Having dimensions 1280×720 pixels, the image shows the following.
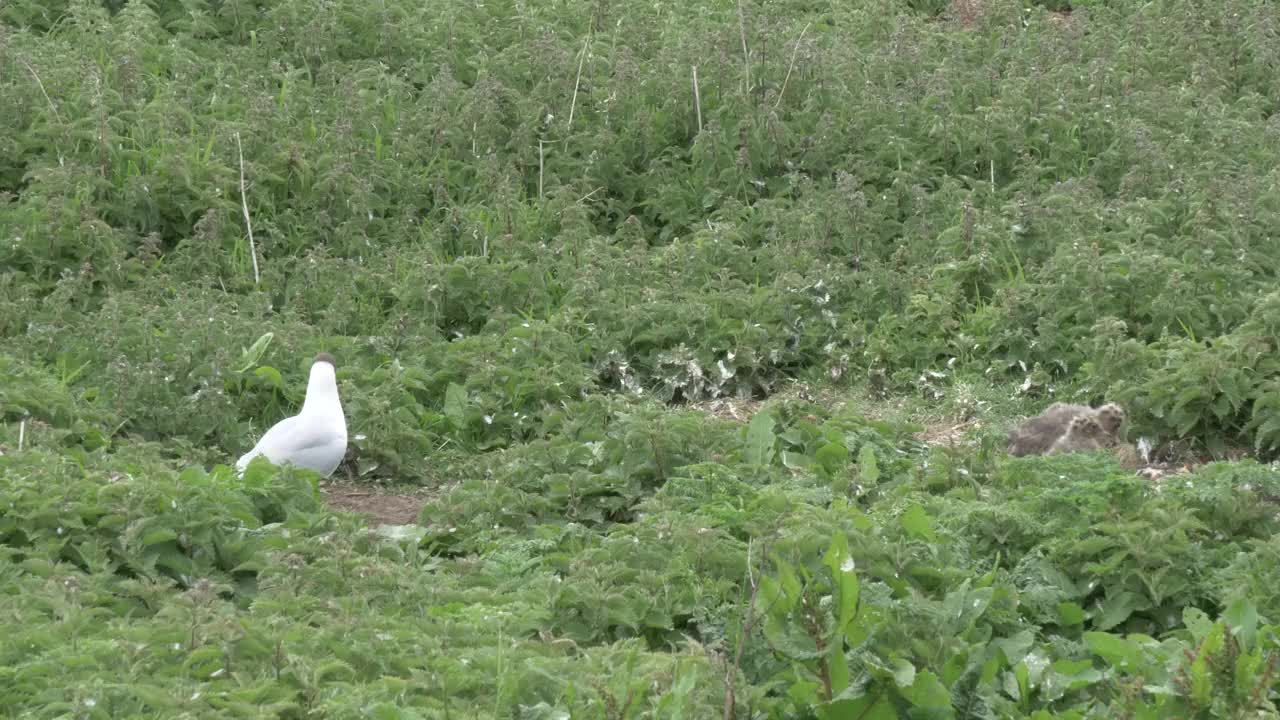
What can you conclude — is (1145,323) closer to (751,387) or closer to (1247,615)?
(751,387)

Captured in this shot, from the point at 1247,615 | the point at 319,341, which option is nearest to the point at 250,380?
the point at 319,341

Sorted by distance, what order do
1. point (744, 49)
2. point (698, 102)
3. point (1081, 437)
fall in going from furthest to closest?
point (744, 49) → point (698, 102) → point (1081, 437)

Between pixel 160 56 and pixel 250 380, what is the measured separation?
13.2 feet

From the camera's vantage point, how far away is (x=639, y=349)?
9469mm

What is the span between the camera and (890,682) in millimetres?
4859

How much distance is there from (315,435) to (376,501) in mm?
547

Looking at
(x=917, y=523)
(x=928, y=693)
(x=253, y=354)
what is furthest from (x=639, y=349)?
(x=928, y=693)

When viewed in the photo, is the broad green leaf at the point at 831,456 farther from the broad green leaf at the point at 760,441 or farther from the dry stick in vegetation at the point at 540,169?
the dry stick in vegetation at the point at 540,169

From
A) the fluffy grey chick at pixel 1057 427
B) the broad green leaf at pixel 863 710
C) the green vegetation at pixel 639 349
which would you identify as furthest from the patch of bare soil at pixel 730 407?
the broad green leaf at pixel 863 710

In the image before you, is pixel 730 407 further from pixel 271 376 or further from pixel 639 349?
pixel 271 376

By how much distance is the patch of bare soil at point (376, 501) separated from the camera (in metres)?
7.85

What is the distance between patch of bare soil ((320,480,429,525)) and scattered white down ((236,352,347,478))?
0.56ft

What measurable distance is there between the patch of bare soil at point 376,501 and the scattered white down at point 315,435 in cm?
17

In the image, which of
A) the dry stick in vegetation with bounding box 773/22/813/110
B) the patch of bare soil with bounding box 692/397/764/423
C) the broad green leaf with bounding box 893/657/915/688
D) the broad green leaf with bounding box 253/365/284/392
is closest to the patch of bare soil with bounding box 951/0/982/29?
the dry stick in vegetation with bounding box 773/22/813/110
